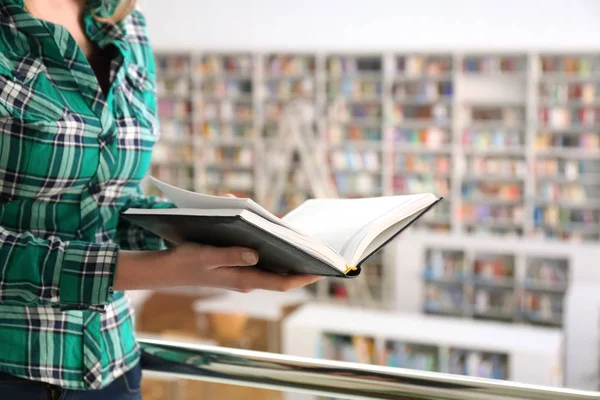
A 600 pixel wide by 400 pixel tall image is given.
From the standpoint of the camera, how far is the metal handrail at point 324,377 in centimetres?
83

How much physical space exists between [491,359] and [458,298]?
2766 mm

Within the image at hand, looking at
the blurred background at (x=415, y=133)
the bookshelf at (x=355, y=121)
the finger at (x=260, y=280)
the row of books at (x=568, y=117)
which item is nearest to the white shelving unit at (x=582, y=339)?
the blurred background at (x=415, y=133)

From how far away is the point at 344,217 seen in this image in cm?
83

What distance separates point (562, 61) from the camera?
695cm

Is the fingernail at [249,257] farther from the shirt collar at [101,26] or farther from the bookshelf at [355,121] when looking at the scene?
the bookshelf at [355,121]

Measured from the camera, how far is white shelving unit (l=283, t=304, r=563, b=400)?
4027mm

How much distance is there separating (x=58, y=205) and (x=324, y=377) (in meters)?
0.39

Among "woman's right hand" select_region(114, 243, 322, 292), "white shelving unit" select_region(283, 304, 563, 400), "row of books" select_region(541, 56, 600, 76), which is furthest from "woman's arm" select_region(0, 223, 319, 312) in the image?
"row of books" select_region(541, 56, 600, 76)

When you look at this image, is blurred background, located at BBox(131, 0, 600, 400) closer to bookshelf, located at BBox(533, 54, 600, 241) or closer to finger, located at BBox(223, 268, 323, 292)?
bookshelf, located at BBox(533, 54, 600, 241)

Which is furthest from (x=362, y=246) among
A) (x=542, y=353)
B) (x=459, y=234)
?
(x=459, y=234)

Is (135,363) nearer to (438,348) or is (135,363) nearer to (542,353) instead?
(542,353)

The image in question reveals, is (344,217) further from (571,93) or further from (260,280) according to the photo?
(571,93)

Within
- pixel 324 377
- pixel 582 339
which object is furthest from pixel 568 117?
pixel 324 377

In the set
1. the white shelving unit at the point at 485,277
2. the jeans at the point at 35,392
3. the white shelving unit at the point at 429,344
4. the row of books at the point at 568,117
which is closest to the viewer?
the jeans at the point at 35,392
